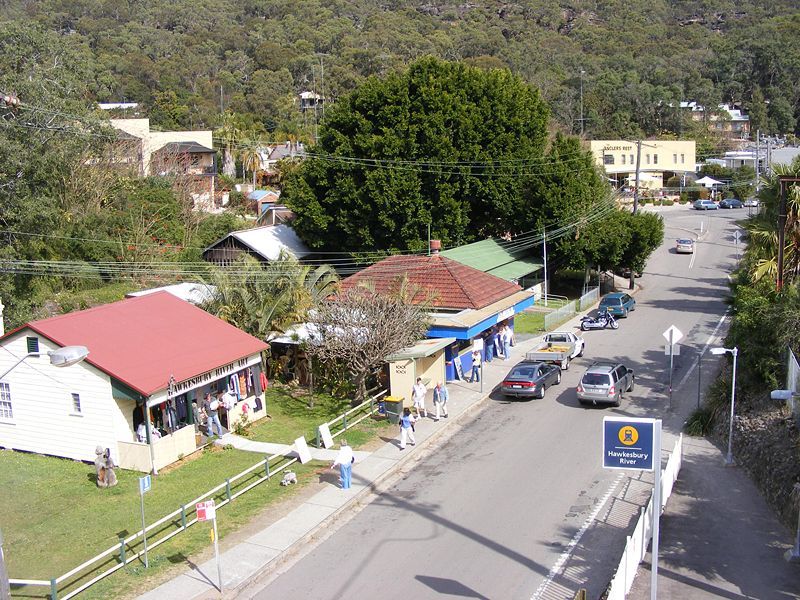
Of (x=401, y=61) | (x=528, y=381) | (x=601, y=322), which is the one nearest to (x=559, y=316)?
(x=601, y=322)

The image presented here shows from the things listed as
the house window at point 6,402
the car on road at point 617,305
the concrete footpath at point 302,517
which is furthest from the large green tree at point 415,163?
the house window at point 6,402

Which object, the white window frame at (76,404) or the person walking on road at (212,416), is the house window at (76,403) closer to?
the white window frame at (76,404)

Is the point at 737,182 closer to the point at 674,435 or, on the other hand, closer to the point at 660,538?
the point at 674,435

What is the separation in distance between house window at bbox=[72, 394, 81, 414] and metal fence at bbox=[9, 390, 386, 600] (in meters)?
5.12

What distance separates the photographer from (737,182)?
9112 cm

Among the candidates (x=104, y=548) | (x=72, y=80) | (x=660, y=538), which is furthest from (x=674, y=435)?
(x=72, y=80)

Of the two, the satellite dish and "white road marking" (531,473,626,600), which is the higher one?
the satellite dish

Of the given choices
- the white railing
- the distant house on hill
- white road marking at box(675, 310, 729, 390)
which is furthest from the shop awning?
the distant house on hill

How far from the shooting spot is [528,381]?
2778 centimetres

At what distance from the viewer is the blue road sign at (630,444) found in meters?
13.4

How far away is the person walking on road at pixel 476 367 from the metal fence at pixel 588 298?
14599 millimetres

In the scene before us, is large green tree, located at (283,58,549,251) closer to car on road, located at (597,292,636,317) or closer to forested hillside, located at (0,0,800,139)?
car on road, located at (597,292,636,317)

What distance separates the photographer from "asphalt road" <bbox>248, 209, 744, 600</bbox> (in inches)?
601

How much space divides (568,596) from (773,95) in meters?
142
